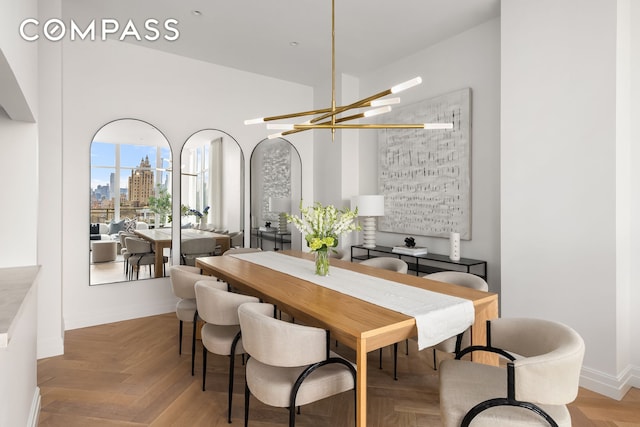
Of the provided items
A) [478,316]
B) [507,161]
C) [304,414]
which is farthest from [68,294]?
[507,161]

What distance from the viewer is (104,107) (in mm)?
3879

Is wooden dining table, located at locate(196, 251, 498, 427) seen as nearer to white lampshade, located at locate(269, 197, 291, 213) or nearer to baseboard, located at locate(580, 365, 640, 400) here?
baseboard, located at locate(580, 365, 640, 400)

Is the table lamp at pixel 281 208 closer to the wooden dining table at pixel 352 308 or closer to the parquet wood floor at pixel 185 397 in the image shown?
the wooden dining table at pixel 352 308

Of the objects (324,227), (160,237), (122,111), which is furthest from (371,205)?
(122,111)

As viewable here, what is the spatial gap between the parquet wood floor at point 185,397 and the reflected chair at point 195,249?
138 centimetres

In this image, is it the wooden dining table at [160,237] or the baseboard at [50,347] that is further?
the wooden dining table at [160,237]

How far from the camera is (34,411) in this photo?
6.87ft

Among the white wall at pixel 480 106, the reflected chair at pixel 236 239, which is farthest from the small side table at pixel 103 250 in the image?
the white wall at pixel 480 106

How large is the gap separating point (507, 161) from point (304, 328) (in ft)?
7.98

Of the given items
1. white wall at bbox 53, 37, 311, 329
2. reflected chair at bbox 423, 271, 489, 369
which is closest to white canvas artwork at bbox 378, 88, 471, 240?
reflected chair at bbox 423, 271, 489, 369

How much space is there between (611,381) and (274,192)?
404cm

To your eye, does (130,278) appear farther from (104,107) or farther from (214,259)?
(104,107)

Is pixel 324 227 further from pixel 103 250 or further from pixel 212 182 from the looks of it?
pixel 103 250

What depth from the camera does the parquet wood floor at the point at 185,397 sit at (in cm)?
215
